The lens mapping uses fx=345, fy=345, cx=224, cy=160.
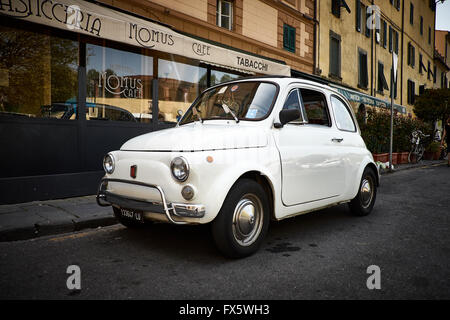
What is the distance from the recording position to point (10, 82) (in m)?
6.02

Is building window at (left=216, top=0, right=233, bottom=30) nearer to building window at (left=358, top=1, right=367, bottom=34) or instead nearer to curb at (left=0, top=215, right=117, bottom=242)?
curb at (left=0, top=215, right=117, bottom=242)

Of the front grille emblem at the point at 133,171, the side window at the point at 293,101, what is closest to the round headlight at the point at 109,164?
the front grille emblem at the point at 133,171

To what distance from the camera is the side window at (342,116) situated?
477 cm

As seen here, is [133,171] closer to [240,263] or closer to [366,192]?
[240,263]

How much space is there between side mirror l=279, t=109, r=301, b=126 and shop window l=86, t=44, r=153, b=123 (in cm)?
462

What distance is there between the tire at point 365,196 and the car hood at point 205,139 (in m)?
2.29

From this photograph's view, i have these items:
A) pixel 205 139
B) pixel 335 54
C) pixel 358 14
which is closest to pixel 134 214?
pixel 205 139

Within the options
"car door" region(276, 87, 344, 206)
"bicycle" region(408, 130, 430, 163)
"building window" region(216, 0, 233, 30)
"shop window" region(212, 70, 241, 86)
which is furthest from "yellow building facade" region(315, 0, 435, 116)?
"car door" region(276, 87, 344, 206)

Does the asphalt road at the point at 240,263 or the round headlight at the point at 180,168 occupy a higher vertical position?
the round headlight at the point at 180,168

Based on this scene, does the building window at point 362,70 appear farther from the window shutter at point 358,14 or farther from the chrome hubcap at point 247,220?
the chrome hubcap at point 247,220

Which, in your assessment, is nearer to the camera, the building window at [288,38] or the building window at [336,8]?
the building window at [288,38]
